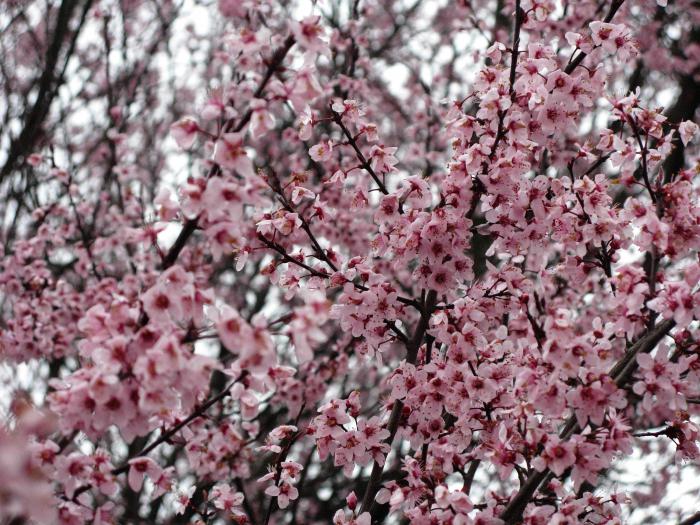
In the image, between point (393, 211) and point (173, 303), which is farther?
point (393, 211)

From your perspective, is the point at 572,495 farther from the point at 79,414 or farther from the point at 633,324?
the point at 79,414

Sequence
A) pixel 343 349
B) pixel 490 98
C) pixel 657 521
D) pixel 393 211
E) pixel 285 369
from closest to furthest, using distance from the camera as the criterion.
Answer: pixel 285 369 < pixel 490 98 < pixel 393 211 < pixel 343 349 < pixel 657 521

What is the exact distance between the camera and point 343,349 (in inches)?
237

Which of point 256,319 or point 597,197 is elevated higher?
point 597,197

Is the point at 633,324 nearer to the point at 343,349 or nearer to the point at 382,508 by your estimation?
the point at 382,508

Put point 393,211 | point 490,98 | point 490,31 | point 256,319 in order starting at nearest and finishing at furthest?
point 256,319, point 490,98, point 393,211, point 490,31

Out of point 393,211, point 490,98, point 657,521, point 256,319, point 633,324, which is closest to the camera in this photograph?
point 256,319

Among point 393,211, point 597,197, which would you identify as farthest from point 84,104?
point 597,197

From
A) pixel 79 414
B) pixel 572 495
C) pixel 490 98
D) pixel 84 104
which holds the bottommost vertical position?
pixel 572 495

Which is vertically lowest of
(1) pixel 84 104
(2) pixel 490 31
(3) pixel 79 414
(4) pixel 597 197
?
(3) pixel 79 414

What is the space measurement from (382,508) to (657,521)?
14.9 ft

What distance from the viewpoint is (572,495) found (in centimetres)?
280

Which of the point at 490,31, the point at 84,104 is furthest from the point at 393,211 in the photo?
the point at 84,104

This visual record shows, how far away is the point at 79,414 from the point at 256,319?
25.2 inches
